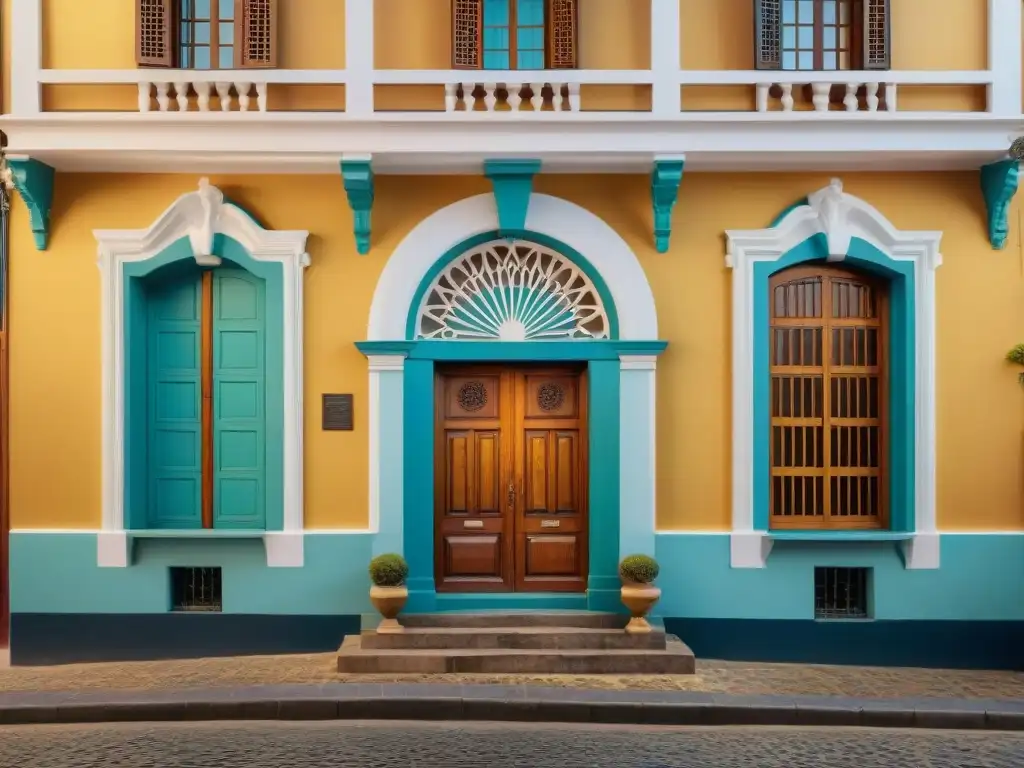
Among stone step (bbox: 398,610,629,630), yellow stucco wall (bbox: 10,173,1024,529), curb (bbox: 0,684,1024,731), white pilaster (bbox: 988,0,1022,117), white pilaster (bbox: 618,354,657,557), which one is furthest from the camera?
yellow stucco wall (bbox: 10,173,1024,529)

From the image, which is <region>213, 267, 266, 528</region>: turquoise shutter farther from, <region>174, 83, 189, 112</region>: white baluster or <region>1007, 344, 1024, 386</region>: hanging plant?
<region>1007, 344, 1024, 386</region>: hanging plant

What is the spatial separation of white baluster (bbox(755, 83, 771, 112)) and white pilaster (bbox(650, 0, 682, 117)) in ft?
2.47

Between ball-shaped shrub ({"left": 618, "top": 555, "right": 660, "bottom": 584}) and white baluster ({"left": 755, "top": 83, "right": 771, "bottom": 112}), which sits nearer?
ball-shaped shrub ({"left": 618, "top": 555, "right": 660, "bottom": 584})

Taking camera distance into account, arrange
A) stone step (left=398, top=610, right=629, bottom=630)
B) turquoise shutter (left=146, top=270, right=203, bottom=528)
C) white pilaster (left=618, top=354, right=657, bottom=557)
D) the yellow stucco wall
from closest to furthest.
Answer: stone step (left=398, top=610, right=629, bottom=630)
white pilaster (left=618, top=354, right=657, bottom=557)
the yellow stucco wall
turquoise shutter (left=146, top=270, right=203, bottom=528)

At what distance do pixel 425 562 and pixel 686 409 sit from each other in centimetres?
296

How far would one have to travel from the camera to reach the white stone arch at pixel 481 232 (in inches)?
373

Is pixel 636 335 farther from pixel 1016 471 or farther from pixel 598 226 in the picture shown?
pixel 1016 471

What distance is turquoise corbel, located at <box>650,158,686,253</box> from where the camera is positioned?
359 inches

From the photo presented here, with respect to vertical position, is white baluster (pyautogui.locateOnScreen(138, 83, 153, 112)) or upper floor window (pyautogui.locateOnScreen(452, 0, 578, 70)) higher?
upper floor window (pyautogui.locateOnScreen(452, 0, 578, 70))

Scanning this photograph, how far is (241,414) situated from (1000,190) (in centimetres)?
763

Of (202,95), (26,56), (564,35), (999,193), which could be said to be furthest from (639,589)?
(26,56)

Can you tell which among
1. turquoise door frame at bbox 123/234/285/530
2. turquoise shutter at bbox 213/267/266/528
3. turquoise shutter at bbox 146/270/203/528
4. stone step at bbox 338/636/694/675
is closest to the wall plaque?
turquoise door frame at bbox 123/234/285/530

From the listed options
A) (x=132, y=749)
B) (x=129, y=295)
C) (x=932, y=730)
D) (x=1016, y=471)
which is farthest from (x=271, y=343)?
(x=1016, y=471)

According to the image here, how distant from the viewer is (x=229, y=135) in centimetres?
907
